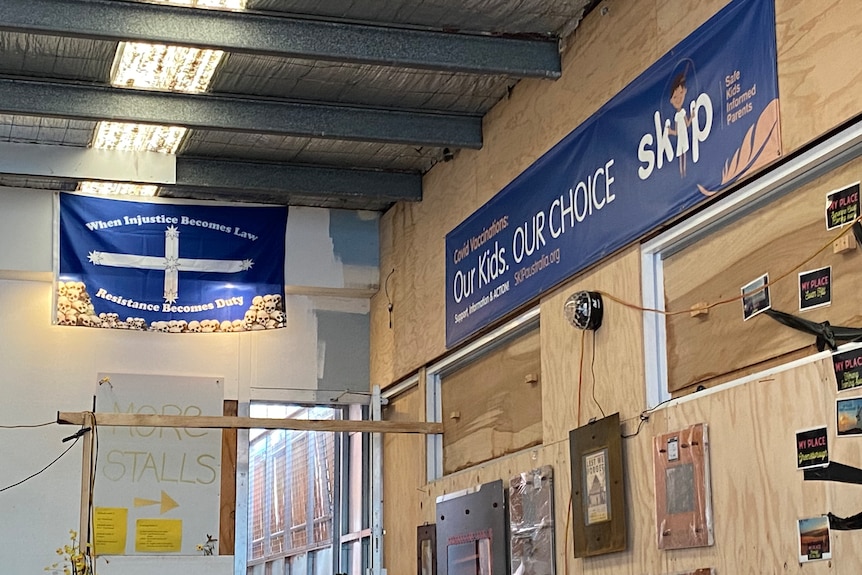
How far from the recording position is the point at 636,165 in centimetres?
522

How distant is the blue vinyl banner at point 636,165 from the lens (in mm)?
4445

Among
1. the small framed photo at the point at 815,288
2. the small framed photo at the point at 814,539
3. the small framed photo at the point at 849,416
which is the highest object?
the small framed photo at the point at 815,288

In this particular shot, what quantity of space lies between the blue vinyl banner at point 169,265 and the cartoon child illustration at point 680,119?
427 cm

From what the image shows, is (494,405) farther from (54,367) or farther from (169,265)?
(54,367)

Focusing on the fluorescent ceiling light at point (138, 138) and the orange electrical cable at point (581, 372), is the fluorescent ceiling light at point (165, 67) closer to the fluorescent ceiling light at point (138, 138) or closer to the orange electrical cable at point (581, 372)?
the fluorescent ceiling light at point (138, 138)

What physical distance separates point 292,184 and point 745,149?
167 inches

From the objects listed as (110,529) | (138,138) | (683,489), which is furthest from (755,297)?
(110,529)

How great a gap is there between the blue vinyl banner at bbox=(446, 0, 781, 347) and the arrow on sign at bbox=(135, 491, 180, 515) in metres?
2.63

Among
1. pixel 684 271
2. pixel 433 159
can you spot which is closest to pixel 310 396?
pixel 433 159

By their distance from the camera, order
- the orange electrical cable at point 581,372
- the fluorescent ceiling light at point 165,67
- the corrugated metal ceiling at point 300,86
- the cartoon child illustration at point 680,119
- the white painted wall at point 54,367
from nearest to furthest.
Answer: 1. the cartoon child illustration at point 680,119
2. the orange electrical cable at point 581,372
3. the corrugated metal ceiling at point 300,86
4. the fluorescent ceiling light at point 165,67
5. the white painted wall at point 54,367

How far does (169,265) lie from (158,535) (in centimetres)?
188

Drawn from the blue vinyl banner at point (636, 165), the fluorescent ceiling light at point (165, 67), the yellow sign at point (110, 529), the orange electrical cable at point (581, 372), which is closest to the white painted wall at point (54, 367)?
the yellow sign at point (110, 529)

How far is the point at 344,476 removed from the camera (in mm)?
9000

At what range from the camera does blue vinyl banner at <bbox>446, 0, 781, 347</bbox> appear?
4.45 metres
